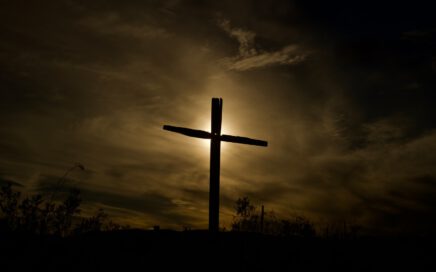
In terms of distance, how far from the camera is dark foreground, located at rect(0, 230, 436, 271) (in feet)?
34.2

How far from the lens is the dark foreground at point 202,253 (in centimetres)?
1043

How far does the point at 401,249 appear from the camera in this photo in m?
12.2

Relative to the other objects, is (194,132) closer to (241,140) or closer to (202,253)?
(241,140)

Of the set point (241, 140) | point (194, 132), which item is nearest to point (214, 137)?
point (194, 132)

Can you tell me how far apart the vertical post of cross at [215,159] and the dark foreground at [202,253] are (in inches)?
67.1

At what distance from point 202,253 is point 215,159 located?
4672mm

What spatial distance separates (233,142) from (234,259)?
5.92 metres

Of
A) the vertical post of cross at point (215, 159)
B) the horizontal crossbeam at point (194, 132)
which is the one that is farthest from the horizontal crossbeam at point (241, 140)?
the horizontal crossbeam at point (194, 132)

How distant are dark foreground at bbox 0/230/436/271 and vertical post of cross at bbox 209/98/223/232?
67.1 inches

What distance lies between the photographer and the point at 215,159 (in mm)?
15312

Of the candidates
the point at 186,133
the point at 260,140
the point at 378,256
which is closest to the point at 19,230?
the point at 186,133

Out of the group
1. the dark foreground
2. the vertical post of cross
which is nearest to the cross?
the vertical post of cross

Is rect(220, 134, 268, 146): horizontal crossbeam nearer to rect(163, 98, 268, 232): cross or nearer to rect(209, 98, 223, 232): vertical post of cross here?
rect(163, 98, 268, 232): cross

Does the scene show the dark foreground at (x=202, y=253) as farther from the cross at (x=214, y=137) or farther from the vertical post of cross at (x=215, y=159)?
the cross at (x=214, y=137)
